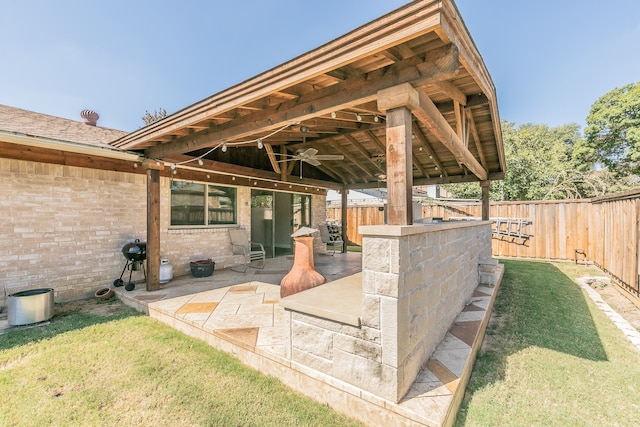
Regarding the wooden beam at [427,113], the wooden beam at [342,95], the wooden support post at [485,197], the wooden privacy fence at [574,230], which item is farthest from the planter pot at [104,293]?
the wooden privacy fence at [574,230]

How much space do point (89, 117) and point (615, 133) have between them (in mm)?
19569

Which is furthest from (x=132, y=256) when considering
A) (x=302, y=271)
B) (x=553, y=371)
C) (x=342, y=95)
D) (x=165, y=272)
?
(x=553, y=371)

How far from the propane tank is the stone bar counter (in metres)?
3.66

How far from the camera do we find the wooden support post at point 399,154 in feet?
6.57

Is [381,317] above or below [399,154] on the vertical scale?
below

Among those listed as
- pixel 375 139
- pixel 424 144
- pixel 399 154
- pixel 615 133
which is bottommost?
pixel 399 154

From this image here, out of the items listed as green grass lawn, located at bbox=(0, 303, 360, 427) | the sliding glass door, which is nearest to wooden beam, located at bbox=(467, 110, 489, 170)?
green grass lawn, located at bbox=(0, 303, 360, 427)

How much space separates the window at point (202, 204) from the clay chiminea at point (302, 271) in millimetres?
3436

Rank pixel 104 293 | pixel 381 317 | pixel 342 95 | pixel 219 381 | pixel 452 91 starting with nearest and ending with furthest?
1. pixel 381 317
2. pixel 219 381
3. pixel 342 95
4. pixel 452 91
5. pixel 104 293

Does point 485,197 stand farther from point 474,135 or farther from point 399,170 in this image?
point 399,170

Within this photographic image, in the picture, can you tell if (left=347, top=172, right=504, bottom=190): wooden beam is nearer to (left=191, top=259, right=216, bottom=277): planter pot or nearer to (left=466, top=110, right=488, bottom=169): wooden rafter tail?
(left=466, top=110, right=488, bottom=169): wooden rafter tail

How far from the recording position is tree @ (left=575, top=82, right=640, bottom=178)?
11.5m

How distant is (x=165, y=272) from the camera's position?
5.00m

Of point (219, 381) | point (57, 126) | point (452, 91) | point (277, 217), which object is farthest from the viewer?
point (277, 217)
